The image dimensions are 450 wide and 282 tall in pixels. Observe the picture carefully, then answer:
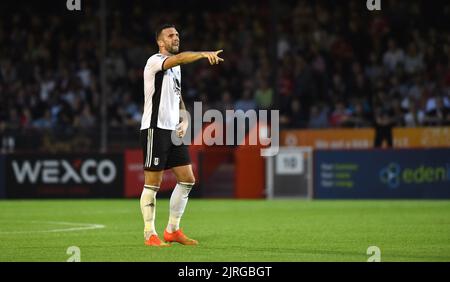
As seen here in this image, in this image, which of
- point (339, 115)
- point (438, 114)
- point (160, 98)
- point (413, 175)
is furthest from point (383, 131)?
point (160, 98)

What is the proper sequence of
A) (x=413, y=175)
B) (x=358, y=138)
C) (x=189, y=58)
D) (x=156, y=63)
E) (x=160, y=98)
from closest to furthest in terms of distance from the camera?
(x=189, y=58), (x=156, y=63), (x=160, y=98), (x=413, y=175), (x=358, y=138)

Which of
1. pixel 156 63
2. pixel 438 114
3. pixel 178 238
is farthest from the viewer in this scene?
pixel 438 114

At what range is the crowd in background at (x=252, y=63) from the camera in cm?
2512

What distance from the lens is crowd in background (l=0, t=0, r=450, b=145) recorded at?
82.4 ft

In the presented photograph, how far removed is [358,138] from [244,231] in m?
11.2

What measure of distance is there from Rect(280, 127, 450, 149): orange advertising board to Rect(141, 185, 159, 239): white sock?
13.1m

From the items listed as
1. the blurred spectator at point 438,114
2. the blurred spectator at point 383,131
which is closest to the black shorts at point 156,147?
the blurred spectator at point 383,131

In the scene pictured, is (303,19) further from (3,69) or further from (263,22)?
(3,69)

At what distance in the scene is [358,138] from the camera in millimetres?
24297

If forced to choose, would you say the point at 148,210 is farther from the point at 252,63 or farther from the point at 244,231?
the point at 252,63

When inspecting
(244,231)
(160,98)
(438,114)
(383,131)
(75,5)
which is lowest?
(244,231)

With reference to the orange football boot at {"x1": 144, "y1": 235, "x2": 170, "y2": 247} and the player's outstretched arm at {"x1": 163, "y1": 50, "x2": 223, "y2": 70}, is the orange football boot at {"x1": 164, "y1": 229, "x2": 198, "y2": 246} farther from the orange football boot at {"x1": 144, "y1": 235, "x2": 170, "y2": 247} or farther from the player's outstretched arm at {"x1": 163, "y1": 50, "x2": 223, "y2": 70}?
the player's outstretched arm at {"x1": 163, "y1": 50, "x2": 223, "y2": 70}

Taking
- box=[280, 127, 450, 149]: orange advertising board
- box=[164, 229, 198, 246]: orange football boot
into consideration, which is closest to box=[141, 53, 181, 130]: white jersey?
box=[164, 229, 198, 246]: orange football boot

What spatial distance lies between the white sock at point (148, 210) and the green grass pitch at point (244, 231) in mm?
214
